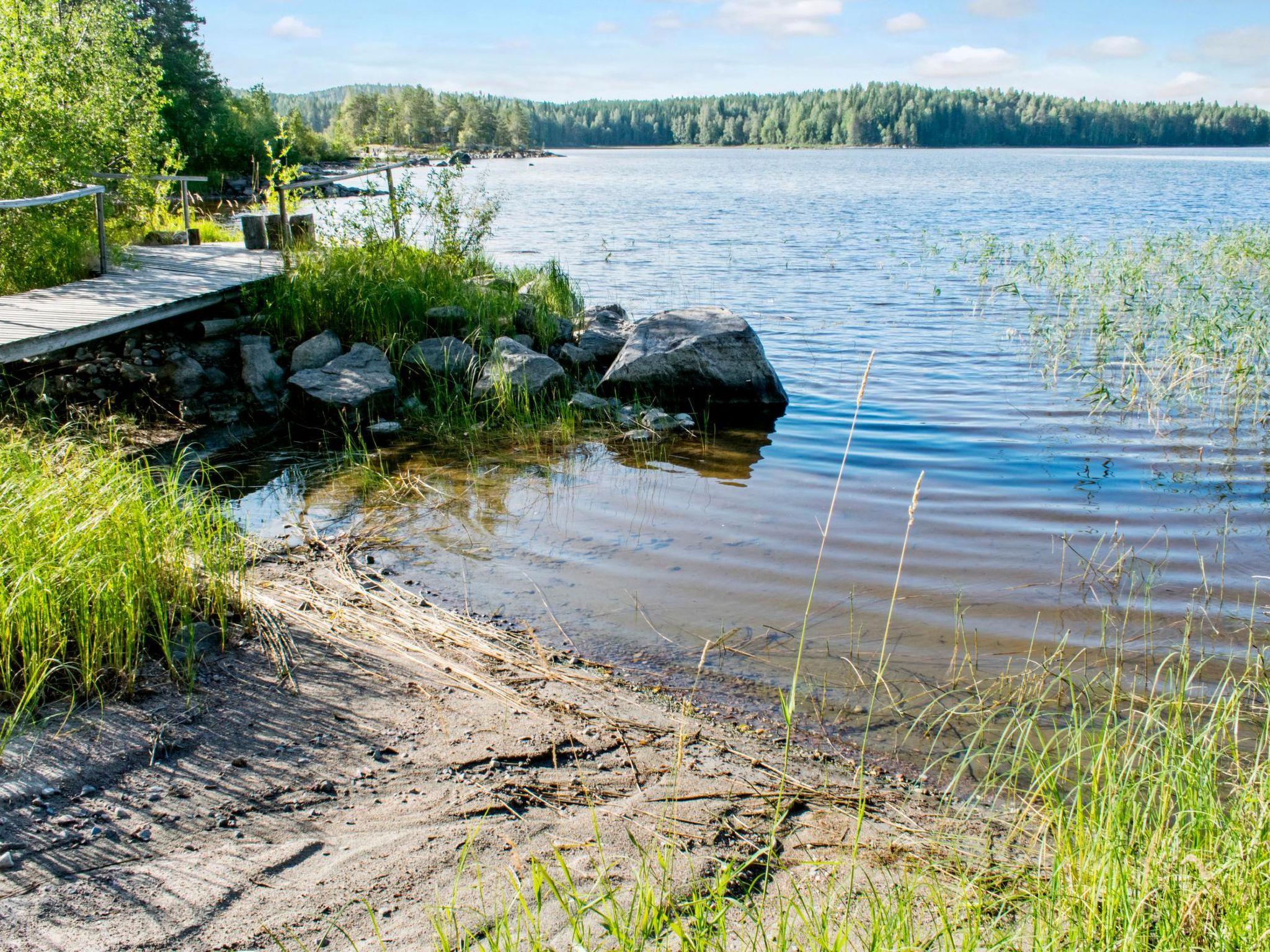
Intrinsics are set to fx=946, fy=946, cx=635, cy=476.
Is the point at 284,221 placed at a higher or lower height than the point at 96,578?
higher

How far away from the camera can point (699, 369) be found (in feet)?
31.8

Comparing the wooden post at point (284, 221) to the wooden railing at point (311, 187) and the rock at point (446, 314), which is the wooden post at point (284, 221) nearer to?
the wooden railing at point (311, 187)

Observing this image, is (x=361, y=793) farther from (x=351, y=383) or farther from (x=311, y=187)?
(x=311, y=187)

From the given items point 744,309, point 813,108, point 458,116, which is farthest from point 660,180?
point 813,108

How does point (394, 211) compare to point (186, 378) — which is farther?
point (394, 211)

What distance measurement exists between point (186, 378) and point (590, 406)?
3943 millimetres

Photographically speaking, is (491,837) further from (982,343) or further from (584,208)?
(584,208)

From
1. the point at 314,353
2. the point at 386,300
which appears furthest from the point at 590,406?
the point at 314,353

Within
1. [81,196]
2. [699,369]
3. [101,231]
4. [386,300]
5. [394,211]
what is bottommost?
[699,369]

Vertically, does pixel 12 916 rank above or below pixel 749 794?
above

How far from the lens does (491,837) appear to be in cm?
312

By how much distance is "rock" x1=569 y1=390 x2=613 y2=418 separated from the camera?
9380 mm

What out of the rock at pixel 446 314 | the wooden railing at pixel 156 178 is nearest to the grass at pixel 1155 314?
the rock at pixel 446 314

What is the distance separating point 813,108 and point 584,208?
120 meters
